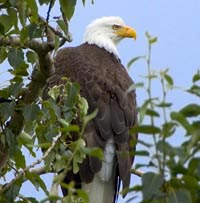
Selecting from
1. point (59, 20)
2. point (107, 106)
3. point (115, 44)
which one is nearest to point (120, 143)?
point (107, 106)

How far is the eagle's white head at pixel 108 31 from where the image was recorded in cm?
663

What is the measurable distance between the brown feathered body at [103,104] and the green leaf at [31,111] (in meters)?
1.14

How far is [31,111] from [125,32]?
10.7 ft

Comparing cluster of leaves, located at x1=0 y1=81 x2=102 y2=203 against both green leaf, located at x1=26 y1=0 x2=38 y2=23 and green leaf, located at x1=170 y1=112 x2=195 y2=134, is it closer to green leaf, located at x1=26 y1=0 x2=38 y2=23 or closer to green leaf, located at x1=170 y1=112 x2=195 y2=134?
green leaf, located at x1=26 y1=0 x2=38 y2=23

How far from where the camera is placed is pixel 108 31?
6.79 meters

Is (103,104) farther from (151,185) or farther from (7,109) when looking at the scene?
(151,185)

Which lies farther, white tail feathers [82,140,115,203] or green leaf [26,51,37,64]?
white tail feathers [82,140,115,203]

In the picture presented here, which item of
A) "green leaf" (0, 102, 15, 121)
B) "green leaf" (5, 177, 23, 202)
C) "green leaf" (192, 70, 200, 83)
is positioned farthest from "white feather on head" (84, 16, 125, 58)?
"green leaf" (192, 70, 200, 83)

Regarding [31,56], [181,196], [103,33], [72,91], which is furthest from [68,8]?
[103,33]

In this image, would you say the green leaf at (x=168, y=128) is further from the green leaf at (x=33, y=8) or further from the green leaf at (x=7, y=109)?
the green leaf at (x=7, y=109)

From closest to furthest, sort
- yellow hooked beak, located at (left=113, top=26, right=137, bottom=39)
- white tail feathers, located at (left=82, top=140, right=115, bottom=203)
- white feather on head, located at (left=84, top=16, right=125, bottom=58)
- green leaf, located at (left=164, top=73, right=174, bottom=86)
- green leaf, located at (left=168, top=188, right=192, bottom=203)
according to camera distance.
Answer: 1. green leaf, located at (left=168, top=188, right=192, bottom=203)
2. green leaf, located at (left=164, top=73, right=174, bottom=86)
3. white tail feathers, located at (left=82, top=140, right=115, bottom=203)
4. white feather on head, located at (left=84, top=16, right=125, bottom=58)
5. yellow hooked beak, located at (left=113, top=26, right=137, bottom=39)

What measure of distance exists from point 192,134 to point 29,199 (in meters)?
1.97

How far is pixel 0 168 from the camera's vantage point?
399 centimetres

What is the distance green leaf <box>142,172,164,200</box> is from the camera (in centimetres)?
177
